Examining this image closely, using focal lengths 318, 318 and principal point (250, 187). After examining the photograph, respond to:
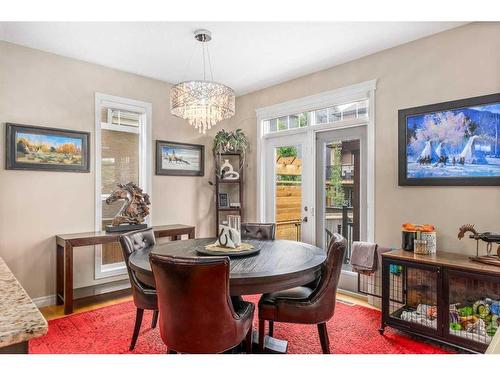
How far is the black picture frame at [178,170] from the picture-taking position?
14.2 feet

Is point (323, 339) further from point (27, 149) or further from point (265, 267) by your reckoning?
point (27, 149)

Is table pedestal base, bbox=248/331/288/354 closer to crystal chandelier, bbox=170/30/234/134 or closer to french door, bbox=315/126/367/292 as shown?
french door, bbox=315/126/367/292

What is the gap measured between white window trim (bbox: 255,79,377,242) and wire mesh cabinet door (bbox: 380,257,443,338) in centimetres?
71

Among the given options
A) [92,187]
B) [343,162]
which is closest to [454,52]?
[343,162]

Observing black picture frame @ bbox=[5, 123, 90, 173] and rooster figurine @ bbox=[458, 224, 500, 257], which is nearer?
rooster figurine @ bbox=[458, 224, 500, 257]

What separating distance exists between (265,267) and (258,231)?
1364 millimetres

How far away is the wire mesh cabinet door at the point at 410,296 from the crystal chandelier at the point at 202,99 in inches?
80.1

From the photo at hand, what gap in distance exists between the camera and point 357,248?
3.29 metres

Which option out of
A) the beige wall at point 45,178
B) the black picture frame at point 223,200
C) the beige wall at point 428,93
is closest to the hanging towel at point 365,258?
the beige wall at point 428,93

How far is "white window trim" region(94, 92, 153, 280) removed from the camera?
3795mm

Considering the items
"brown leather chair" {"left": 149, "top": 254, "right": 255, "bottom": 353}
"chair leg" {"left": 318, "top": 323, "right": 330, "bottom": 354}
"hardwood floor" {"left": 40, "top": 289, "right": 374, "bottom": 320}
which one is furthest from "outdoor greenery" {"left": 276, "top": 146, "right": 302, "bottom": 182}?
"brown leather chair" {"left": 149, "top": 254, "right": 255, "bottom": 353}
